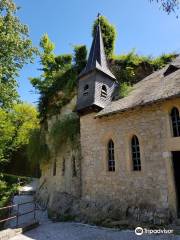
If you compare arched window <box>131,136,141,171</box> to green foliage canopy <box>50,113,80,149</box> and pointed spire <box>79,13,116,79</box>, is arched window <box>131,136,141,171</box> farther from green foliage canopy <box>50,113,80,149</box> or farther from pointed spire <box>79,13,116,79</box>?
pointed spire <box>79,13,116,79</box>

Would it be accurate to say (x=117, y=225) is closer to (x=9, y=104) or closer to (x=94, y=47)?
(x=9, y=104)

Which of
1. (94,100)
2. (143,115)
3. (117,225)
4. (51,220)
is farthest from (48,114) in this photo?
(117,225)

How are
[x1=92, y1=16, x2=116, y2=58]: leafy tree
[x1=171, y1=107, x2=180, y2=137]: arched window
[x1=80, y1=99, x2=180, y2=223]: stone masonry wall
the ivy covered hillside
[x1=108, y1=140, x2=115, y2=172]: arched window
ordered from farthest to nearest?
[x1=92, y1=16, x2=116, y2=58]: leafy tree
the ivy covered hillside
[x1=108, y1=140, x2=115, y2=172]: arched window
[x1=171, y1=107, x2=180, y2=137]: arched window
[x1=80, y1=99, x2=180, y2=223]: stone masonry wall

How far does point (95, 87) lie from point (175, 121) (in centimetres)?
604

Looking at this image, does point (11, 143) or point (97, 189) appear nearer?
point (97, 189)

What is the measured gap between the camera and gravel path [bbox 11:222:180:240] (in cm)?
820

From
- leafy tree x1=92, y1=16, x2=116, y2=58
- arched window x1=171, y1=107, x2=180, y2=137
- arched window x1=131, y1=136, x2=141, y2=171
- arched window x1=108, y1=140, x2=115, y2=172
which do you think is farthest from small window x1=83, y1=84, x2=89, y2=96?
leafy tree x1=92, y1=16, x2=116, y2=58

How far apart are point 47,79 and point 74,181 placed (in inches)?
386

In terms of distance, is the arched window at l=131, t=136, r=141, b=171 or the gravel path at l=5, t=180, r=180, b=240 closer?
the gravel path at l=5, t=180, r=180, b=240

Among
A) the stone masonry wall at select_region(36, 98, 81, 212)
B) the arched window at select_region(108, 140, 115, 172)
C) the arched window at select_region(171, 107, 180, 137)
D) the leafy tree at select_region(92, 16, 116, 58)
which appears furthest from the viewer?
the leafy tree at select_region(92, 16, 116, 58)

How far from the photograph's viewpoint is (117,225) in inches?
388

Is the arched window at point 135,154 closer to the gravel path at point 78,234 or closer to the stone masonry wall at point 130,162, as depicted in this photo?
the stone masonry wall at point 130,162

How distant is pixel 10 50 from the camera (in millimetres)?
13117

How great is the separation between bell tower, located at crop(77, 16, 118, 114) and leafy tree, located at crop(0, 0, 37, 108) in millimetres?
3914
